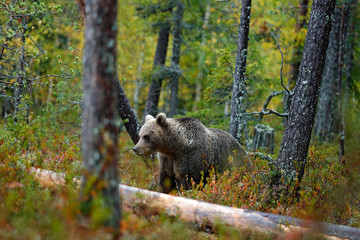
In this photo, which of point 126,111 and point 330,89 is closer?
point 126,111

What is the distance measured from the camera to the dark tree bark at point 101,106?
11.3 feet

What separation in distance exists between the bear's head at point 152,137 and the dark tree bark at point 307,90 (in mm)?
2772

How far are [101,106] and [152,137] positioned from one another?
4211 mm

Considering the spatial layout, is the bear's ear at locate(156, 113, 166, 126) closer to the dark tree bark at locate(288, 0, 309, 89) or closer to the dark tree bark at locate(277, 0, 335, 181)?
the dark tree bark at locate(277, 0, 335, 181)

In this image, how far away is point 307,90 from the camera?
271 inches

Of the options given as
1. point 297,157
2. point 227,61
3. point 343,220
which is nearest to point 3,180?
point 297,157

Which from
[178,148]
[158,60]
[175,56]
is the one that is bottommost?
[178,148]

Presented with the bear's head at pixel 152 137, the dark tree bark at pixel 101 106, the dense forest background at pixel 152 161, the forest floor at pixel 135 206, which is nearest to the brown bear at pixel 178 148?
the bear's head at pixel 152 137

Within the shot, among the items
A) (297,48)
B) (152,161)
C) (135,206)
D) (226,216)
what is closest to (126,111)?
(152,161)

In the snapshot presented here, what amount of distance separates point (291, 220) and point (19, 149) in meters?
4.90

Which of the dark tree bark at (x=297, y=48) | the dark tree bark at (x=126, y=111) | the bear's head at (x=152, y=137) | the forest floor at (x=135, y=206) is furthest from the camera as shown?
the dark tree bark at (x=297, y=48)

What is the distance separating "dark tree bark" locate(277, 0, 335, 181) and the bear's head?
9.09 ft

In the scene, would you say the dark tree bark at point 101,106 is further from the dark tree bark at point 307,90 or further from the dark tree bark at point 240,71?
the dark tree bark at point 240,71

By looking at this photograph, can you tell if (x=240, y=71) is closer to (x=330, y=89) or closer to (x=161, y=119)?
(x=161, y=119)
